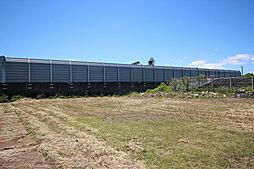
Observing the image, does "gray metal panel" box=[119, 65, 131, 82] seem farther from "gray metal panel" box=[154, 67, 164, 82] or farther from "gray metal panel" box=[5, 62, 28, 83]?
"gray metal panel" box=[5, 62, 28, 83]

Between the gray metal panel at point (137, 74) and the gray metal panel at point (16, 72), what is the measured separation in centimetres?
1386

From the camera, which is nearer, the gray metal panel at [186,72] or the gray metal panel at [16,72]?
the gray metal panel at [16,72]

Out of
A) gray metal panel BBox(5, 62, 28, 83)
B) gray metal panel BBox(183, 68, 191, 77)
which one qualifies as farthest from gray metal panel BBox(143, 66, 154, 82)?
gray metal panel BBox(5, 62, 28, 83)

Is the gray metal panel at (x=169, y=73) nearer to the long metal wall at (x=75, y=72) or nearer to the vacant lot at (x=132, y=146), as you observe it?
the long metal wall at (x=75, y=72)

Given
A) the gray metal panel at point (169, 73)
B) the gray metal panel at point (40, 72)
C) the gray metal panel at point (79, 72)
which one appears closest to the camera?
the gray metal panel at point (40, 72)

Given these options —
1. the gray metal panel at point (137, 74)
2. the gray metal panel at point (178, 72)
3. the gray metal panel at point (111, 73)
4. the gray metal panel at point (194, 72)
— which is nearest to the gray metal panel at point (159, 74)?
the gray metal panel at point (137, 74)

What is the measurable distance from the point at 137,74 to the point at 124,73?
2210 mm

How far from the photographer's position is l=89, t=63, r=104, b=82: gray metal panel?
2559 cm

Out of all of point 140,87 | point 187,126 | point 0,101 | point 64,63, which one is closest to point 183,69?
point 140,87

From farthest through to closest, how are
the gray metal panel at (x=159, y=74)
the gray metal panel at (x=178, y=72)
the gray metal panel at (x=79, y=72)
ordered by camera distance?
the gray metal panel at (x=178, y=72) → the gray metal panel at (x=159, y=74) → the gray metal panel at (x=79, y=72)

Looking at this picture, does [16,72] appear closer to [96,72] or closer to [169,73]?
[96,72]

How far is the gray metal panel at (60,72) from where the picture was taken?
74.7 ft

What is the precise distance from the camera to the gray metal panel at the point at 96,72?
84.0 feet

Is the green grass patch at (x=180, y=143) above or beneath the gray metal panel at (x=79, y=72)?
beneath
